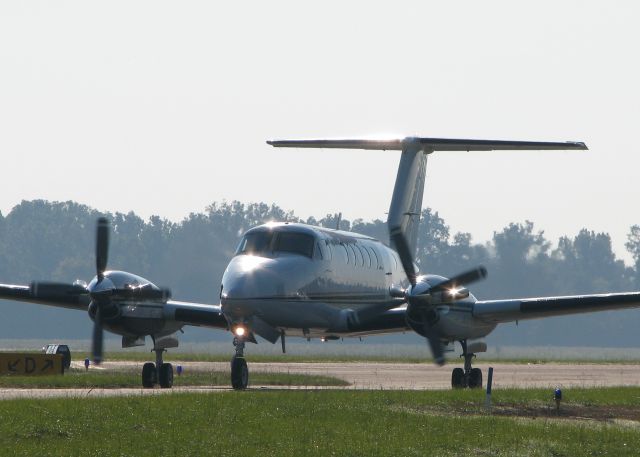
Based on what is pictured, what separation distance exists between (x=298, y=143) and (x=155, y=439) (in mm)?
21687

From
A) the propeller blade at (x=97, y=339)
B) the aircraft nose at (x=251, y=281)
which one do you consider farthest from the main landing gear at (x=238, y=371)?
the propeller blade at (x=97, y=339)

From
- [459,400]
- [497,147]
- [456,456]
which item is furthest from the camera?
[497,147]

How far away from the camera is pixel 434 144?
41.3m

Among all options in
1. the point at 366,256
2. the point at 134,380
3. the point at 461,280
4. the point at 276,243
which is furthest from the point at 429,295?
the point at 134,380

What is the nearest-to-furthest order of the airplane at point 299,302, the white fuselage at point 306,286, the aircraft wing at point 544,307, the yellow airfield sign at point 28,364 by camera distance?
the white fuselage at point 306,286
the airplane at point 299,302
the aircraft wing at point 544,307
the yellow airfield sign at point 28,364

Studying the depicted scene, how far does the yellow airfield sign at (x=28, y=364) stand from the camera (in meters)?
39.4

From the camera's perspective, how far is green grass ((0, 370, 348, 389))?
3750 centimetres

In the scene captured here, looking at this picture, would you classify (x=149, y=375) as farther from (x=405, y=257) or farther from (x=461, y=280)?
(x=461, y=280)

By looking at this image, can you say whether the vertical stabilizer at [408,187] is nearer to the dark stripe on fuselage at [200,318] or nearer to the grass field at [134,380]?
the grass field at [134,380]

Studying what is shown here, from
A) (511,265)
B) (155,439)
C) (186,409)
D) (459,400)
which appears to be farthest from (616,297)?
(511,265)

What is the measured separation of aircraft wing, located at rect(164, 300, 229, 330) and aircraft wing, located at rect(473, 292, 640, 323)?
708 centimetres

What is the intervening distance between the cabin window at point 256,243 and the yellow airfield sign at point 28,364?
969cm

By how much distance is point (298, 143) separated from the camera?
140ft

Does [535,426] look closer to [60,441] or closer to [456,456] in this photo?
[456,456]
